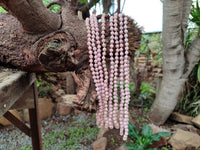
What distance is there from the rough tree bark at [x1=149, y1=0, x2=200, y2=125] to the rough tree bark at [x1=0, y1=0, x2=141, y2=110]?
126 cm

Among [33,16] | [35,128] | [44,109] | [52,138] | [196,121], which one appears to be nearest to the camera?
[33,16]

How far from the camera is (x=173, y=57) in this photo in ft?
6.11

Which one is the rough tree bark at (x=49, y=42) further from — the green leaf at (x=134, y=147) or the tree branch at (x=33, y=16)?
the green leaf at (x=134, y=147)

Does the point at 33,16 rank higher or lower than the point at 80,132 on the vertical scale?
higher

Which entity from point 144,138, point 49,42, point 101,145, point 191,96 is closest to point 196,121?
point 191,96

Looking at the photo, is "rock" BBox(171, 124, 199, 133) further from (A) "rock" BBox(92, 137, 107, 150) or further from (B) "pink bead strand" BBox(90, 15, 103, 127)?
(B) "pink bead strand" BBox(90, 15, 103, 127)

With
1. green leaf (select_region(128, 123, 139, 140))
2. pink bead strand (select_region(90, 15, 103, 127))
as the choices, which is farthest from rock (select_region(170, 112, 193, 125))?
pink bead strand (select_region(90, 15, 103, 127))

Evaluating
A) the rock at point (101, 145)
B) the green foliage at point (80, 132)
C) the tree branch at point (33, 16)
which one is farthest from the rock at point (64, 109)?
the tree branch at point (33, 16)

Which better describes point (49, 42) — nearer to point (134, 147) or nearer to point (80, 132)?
point (134, 147)

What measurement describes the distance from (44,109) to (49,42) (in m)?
2.45

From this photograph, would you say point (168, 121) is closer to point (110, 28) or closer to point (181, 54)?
point (181, 54)

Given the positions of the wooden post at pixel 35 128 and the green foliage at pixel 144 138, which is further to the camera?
the green foliage at pixel 144 138

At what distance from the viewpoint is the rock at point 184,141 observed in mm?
1742

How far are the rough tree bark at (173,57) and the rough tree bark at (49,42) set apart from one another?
126 centimetres
